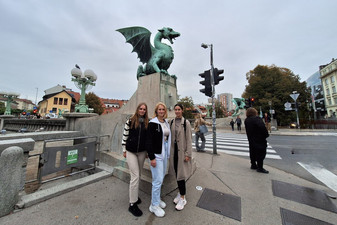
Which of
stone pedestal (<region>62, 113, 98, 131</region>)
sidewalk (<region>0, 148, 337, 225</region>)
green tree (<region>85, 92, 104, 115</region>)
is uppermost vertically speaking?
green tree (<region>85, 92, 104, 115</region>)

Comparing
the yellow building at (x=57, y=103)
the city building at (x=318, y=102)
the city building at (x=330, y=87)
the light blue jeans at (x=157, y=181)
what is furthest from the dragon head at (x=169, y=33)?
the city building at (x=318, y=102)

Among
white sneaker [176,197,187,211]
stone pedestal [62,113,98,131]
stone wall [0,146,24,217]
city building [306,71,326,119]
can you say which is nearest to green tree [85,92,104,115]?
stone pedestal [62,113,98,131]

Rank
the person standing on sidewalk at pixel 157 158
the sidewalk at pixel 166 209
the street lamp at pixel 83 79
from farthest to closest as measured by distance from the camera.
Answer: the street lamp at pixel 83 79
the person standing on sidewalk at pixel 157 158
the sidewalk at pixel 166 209

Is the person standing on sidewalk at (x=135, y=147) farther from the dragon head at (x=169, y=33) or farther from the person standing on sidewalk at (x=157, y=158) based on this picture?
the dragon head at (x=169, y=33)

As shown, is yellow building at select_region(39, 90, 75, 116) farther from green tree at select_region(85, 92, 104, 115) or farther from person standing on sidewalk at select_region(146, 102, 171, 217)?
person standing on sidewalk at select_region(146, 102, 171, 217)

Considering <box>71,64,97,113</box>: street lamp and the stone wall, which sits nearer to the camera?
the stone wall

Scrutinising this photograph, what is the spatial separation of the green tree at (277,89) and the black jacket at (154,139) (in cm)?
3007

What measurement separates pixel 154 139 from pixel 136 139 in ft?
1.15

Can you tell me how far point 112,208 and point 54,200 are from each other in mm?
1166

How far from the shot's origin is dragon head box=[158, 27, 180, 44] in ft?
16.3

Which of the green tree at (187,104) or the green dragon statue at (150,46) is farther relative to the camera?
the green tree at (187,104)

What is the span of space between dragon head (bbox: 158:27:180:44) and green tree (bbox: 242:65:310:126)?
2754cm

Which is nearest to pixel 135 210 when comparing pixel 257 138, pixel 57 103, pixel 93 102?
pixel 257 138

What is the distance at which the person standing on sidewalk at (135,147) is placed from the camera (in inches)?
85.5
